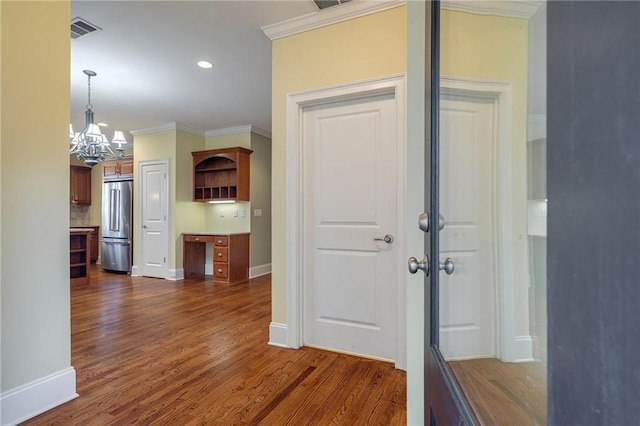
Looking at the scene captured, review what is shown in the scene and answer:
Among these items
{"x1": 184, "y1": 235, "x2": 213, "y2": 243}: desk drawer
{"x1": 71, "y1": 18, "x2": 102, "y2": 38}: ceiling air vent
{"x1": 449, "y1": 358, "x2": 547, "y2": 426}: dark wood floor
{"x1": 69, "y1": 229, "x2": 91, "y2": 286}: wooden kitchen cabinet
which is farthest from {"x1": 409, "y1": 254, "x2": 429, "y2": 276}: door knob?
{"x1": 69, "y1": 229, "x2": 91, "y2": 286}: wooden kitchen cabinet

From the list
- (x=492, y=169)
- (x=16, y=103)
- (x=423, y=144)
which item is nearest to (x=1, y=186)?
(x=16, y=103)

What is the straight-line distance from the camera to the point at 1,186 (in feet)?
5.04

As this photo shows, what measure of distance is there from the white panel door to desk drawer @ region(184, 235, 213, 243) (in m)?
4.81

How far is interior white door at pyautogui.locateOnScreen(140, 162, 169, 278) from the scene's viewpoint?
5465 millimetres

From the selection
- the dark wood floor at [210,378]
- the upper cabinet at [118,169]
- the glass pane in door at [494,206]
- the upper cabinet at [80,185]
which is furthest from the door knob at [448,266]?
the upper cabinet at [80,185]

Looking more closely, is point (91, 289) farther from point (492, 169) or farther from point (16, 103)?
point (492, 169)

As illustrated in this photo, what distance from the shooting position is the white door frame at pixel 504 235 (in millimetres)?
525

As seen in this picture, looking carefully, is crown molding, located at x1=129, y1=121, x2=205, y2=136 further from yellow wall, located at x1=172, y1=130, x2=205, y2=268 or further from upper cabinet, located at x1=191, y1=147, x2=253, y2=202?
upper cabinet, located at x1=191, y1=147, x2=253, y2=202

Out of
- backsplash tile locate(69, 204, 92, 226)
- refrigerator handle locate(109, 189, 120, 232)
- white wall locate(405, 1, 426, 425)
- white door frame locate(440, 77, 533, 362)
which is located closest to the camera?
white door frame locate(440, 77, 533, 362)

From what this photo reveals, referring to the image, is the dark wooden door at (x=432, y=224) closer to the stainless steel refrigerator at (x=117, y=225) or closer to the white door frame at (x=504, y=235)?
the white door frame at (x=504, y=235)

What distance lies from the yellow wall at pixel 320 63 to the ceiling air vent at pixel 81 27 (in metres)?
1.43

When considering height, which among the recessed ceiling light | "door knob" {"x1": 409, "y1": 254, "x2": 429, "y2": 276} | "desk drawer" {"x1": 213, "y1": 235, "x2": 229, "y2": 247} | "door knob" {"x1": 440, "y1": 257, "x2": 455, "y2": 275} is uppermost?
the recessed ceiling light
